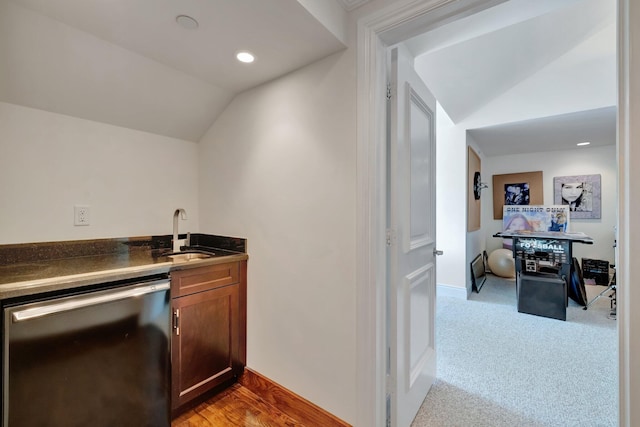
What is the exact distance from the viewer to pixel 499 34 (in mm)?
2486

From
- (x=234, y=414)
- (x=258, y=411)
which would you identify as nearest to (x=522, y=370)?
(x=258, y=411)

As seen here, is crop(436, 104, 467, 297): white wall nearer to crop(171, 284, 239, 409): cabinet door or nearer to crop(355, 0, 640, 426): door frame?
crop(355, 0, 640, 426): door frame

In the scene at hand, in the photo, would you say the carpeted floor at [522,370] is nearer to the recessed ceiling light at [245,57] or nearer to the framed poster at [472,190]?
the framed poster at [472,190]

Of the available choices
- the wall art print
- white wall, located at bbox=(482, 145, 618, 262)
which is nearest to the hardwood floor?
white wall, located at bbox=(482, 145, 618, 262)

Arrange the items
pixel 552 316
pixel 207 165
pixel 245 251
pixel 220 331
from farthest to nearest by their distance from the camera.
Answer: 1. pixel 552 316
2. pixel 207 165
3. pixel 245 251
4. pixel 220 331

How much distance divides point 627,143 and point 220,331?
2119 millimetres

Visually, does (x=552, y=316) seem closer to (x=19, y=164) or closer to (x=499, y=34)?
(x=499, y=34)

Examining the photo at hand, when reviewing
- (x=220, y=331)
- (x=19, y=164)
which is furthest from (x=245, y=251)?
(x=19, y=164)

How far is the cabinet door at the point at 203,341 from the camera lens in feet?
5.06

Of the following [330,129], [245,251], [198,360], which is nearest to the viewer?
[330,129]

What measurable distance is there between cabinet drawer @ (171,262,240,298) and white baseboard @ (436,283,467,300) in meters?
3.13

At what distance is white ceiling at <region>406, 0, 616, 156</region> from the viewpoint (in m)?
2.55

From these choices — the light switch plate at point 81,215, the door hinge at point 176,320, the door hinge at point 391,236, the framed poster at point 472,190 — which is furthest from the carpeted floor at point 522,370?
the light switch plate at point 81,215

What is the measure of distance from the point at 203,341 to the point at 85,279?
2.48 ft
